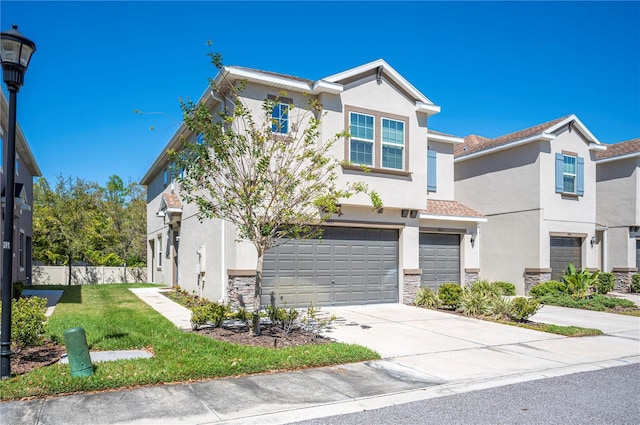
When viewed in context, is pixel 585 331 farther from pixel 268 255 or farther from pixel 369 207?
pixel 268 255

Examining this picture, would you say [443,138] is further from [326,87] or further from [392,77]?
[326,87]

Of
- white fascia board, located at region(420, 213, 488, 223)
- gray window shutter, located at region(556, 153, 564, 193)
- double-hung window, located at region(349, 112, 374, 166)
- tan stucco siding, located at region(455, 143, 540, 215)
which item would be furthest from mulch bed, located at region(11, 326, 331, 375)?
gray window shutter, located at region(556, 153, 564, 193)

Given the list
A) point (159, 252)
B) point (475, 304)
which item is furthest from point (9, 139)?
point (159, 252)

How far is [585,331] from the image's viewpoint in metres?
11.5

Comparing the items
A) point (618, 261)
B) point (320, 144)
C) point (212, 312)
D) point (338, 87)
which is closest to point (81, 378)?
point (212, 312)

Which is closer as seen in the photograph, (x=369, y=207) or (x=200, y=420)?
(x=200, y=420)

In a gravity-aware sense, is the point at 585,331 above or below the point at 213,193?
below

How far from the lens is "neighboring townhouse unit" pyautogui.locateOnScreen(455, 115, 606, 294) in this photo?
19969mm

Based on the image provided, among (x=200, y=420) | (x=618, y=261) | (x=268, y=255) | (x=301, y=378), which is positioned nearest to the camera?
(x=200, y=420)

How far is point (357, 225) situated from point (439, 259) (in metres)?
4.61

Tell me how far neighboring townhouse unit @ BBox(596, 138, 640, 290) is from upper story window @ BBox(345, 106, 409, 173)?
13842 mm

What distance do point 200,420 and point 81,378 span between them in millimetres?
2103

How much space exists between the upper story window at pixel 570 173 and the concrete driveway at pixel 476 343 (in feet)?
25.0

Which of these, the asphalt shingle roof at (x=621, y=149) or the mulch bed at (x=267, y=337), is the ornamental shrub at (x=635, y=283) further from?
the mulch bed at (x=267, y=337)
